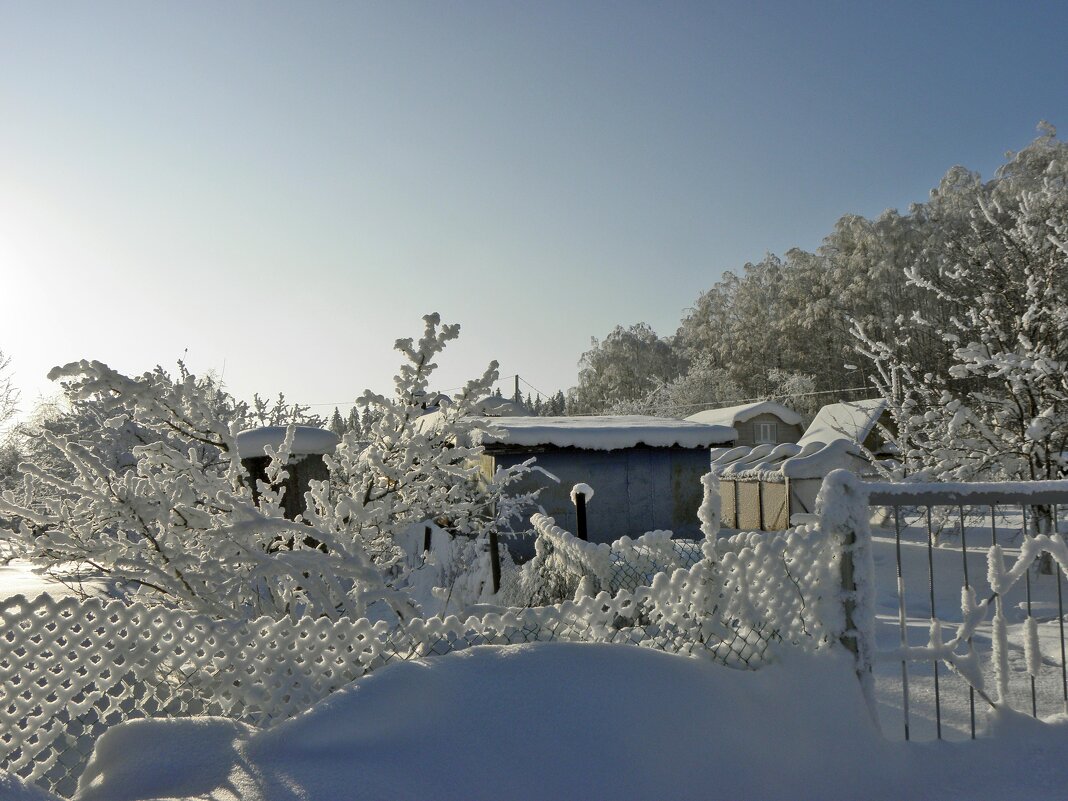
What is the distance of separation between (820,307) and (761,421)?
17597 millimetres

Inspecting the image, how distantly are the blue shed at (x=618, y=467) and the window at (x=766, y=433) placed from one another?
17.3 meters

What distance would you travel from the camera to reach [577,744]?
3039mm

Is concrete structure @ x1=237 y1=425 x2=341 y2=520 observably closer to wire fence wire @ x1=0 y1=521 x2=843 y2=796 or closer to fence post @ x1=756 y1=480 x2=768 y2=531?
wire fence wire @ x1=0 y1=521 x2=843 y2=796

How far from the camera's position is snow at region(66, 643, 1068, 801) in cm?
287

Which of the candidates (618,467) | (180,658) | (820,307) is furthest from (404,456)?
(820,307)

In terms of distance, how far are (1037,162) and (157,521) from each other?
150ft

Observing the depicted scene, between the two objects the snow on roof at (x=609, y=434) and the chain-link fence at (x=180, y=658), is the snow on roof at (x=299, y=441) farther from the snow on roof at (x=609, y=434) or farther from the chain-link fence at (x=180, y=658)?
the chain-link fence at (x=180, y=658)

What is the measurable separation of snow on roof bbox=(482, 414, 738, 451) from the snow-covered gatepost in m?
9.67

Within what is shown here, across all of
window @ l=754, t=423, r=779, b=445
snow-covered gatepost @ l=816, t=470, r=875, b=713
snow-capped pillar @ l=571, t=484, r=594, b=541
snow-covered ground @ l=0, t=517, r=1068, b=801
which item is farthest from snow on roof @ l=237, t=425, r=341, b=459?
window @ l=754, t=423, r=779, b=445

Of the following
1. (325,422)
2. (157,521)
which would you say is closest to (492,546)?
(157,521)

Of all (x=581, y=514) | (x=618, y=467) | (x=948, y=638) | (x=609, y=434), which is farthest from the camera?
(x=618, y=467)

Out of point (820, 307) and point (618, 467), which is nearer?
point (618, 467)

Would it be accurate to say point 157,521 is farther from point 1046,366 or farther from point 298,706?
point 1046,366

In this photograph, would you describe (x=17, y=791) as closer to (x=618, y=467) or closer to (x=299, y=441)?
(x=299, y=441)
